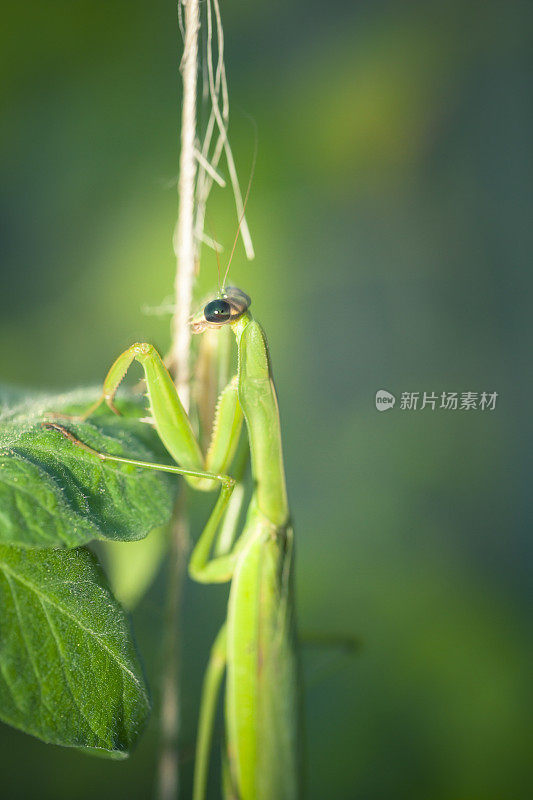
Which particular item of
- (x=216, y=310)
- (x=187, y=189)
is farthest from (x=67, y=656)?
(x=187, y=189)

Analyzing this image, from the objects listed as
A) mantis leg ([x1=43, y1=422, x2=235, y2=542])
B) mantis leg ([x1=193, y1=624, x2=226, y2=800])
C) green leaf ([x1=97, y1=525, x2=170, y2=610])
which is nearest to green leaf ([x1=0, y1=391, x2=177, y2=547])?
mantis leg ([x1=43, y1=422, x2=235, y2=542])

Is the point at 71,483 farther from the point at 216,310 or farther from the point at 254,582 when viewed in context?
the point at 254,582

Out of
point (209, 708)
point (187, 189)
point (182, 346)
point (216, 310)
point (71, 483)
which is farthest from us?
point (209, 708)

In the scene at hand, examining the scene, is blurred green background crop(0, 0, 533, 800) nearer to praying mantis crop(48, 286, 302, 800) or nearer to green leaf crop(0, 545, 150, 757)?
praying mantis crop(48, 286, 302, 800)

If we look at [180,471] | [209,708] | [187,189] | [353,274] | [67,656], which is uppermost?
[353,274]

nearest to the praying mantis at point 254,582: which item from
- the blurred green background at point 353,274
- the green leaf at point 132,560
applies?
the green leaf at point 132,560

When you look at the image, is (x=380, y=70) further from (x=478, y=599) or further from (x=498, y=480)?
(x=478, y=599)

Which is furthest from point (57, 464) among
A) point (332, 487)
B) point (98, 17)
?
point (98, 17)
